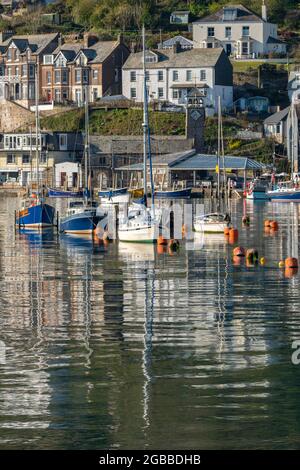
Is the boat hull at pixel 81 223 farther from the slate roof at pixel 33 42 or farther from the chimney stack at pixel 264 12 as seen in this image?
the chimney stack at pixel 264 12

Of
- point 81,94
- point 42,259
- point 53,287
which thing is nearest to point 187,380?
point 53,287

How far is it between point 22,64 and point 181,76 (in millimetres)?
20071

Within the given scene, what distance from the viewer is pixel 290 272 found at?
54.7 meters

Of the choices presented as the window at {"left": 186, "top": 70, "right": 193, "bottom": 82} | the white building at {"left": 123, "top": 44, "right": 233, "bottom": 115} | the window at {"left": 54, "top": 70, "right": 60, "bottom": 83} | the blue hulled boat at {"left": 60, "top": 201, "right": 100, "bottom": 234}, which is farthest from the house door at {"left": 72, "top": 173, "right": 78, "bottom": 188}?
the blue hulled boat at {"left": 60, "top": 201, "right": 100, "bottom": 234}

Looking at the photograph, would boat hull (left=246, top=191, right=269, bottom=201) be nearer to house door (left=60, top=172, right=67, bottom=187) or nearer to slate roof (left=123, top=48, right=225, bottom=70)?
house door (left=60, top=172, right=67, bottom=187)

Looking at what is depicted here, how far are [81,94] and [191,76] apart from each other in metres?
13.2

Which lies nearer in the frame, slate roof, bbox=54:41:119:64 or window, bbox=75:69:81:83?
window, bbox=75:69:81:83

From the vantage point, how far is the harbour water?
93.9ft

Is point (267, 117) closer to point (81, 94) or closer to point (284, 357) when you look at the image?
point (81, 94)

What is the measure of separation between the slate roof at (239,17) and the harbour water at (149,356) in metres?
111

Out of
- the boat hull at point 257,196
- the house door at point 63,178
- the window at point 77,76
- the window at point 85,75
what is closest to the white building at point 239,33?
the window at point 85,75

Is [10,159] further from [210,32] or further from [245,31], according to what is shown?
[245,31]

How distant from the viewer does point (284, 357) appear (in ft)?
115

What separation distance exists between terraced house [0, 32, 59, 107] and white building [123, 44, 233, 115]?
11585 mm
